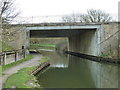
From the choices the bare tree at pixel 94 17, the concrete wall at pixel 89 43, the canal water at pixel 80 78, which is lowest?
the canal water at pixel 80 78

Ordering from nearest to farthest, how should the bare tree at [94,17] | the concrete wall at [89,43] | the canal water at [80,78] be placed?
the canal water at [80,78], the concrete wall at [89,43], the bare tree at [94,17]

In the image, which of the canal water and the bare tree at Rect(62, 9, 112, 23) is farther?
the bare tree at Rect(62, 9, 112, 23)

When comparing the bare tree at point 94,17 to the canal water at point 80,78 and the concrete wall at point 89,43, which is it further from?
the canal water at point 80,78

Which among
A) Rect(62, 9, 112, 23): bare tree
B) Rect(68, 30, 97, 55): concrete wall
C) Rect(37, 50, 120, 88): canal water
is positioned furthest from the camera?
Rect(62, 9, 112, 23): bare tree

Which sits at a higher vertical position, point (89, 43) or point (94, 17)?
point (94, 17)

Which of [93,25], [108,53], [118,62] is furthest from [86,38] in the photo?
[118,62]

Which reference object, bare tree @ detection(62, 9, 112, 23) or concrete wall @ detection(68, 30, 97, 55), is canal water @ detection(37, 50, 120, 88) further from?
bare tree @ detection(62, 9, 112, 23)

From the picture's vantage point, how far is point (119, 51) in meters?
18.7

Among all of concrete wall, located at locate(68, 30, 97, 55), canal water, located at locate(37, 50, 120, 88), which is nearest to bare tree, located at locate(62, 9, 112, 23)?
concrete wall, located at locate(68, 30, 97, 55)

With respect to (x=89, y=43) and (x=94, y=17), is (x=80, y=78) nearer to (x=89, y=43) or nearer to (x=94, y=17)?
(x=89, y=43)

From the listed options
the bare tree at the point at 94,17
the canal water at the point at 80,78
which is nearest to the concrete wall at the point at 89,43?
the canal water at the point at 80,78

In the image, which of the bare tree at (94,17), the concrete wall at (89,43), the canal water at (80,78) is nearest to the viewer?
the canal water at (80,78)

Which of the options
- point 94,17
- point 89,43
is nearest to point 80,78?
point 89,43

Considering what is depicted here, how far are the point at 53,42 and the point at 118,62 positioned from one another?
46808mm
